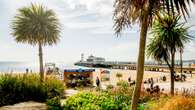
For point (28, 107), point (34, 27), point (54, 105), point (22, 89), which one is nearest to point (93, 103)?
point (54, 105)

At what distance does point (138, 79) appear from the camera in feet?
32.2

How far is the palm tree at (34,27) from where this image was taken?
140ft

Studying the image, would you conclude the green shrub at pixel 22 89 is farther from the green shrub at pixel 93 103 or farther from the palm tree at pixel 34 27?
the palm tree at pixel 34 27

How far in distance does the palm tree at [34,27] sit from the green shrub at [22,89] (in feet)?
76.1

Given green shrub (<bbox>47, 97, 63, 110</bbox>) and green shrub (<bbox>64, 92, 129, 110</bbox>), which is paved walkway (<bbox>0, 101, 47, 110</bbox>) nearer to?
green shrub (<bbox>47, 97, 63, 110</bbox>)

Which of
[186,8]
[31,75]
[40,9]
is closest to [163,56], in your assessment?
[31,75]

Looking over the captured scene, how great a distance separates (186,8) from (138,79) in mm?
2109

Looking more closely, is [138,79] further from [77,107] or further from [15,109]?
[15,109]

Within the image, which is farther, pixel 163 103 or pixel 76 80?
pixel 76 80

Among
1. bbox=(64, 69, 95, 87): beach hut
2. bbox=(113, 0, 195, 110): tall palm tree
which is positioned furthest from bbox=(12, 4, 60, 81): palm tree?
bbox=(113, 0, 195, 110): tall palm tree

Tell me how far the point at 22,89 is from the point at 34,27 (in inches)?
973

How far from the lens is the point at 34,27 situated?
4269 cm

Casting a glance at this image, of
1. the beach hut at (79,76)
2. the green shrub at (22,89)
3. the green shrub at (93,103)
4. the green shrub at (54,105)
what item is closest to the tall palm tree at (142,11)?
the green shrub at (93,103)

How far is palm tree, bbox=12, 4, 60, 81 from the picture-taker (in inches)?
1679
